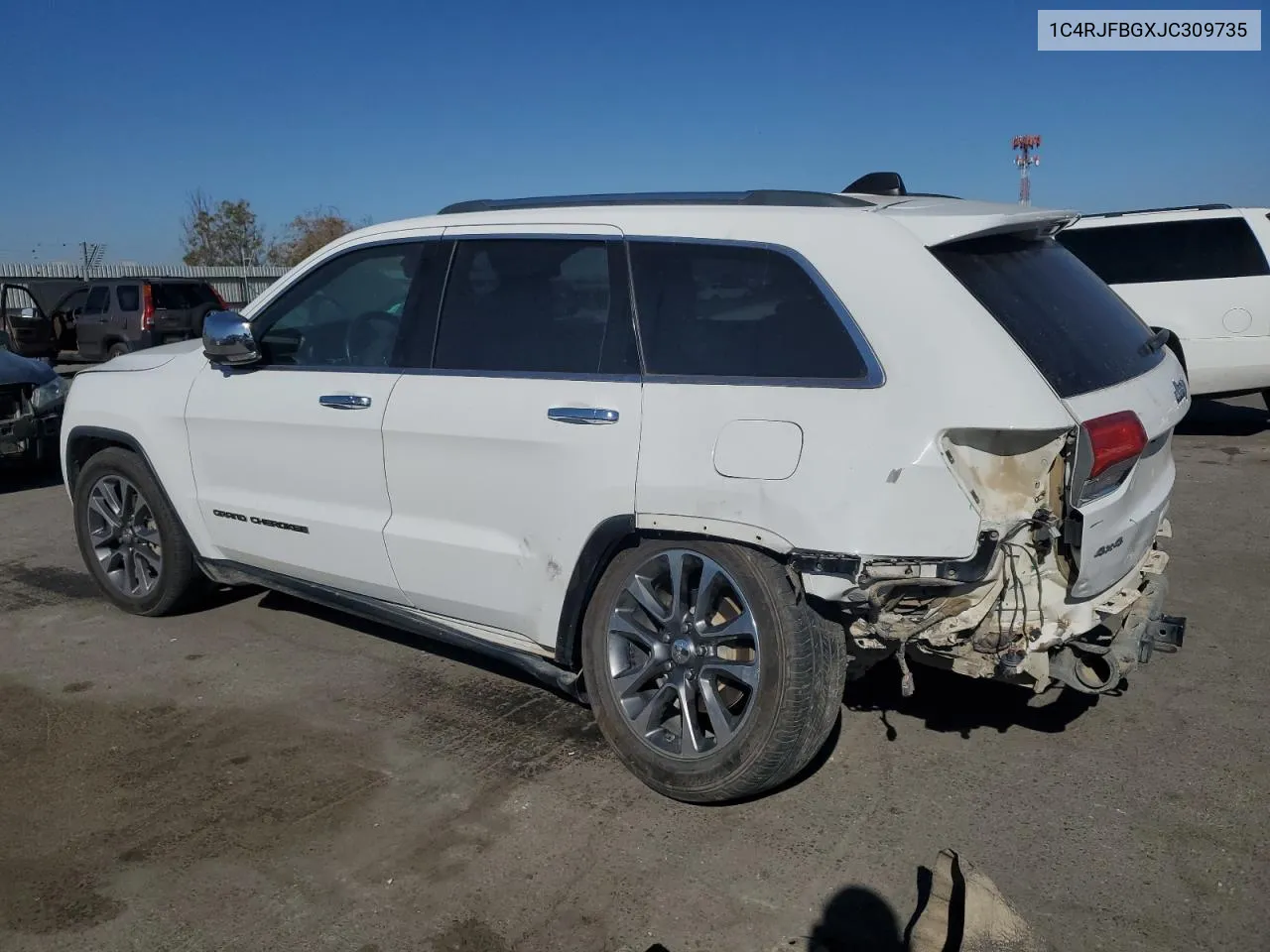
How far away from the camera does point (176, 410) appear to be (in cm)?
499

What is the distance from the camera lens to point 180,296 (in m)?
20.6

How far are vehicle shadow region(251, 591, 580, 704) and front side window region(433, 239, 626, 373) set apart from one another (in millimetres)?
1304

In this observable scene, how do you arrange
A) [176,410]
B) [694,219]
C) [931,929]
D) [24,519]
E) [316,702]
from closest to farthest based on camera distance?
[931,929], [694,219], [316,702], [176,410], [24,519]

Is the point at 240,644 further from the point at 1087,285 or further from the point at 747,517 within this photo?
the point at 1087,285

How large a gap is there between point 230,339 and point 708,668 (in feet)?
8.23

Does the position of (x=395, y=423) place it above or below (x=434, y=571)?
above

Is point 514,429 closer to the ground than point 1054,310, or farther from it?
closer to the ground

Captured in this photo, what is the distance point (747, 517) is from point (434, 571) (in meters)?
1.37

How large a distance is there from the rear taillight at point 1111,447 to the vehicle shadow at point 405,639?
2.14 m

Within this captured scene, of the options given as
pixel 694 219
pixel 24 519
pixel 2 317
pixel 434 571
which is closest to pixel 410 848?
pixel 434 571

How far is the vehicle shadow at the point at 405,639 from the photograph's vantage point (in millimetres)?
4734

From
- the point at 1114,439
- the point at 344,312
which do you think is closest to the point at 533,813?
the point at 1114,439

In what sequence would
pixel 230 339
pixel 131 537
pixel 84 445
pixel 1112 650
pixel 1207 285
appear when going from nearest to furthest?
pixel 1112 650 < pixel 230 339 < pixel 131 537 < pixel 84 445 < pixel 1207 285

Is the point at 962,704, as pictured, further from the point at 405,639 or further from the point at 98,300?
the point at 98,300
